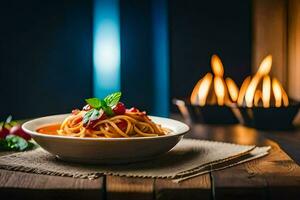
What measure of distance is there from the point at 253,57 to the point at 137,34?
2.69 feet

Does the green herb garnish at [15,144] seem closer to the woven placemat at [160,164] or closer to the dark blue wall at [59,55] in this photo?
the woven placemat at [160,164]

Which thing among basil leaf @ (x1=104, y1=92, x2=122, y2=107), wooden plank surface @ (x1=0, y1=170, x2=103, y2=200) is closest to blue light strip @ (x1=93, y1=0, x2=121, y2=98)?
basil leaf @ (x1=104, y1=92, x2=122, y2=107)

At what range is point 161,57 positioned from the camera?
3135 mm

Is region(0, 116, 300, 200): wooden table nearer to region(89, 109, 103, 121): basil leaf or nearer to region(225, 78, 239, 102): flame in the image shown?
region(89, 109, 103, 121): basil leaf

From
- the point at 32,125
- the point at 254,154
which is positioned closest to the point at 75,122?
the point at 32,125

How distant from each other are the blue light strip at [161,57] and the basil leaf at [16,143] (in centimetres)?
158

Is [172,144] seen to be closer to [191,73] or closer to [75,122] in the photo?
[75,122]

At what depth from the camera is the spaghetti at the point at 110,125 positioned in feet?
4.12

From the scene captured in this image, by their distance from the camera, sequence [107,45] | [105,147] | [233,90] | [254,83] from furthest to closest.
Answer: [107,45], [233,90], [254,83], [105,147]

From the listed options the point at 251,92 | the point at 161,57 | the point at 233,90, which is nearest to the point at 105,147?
the point at 251,92

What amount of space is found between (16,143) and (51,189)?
42cm

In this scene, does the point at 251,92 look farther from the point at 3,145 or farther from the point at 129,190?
the point at 129,190

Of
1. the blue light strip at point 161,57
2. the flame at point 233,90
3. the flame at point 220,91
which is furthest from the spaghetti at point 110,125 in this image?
the blue light strip at point 161,57

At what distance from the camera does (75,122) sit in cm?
133
